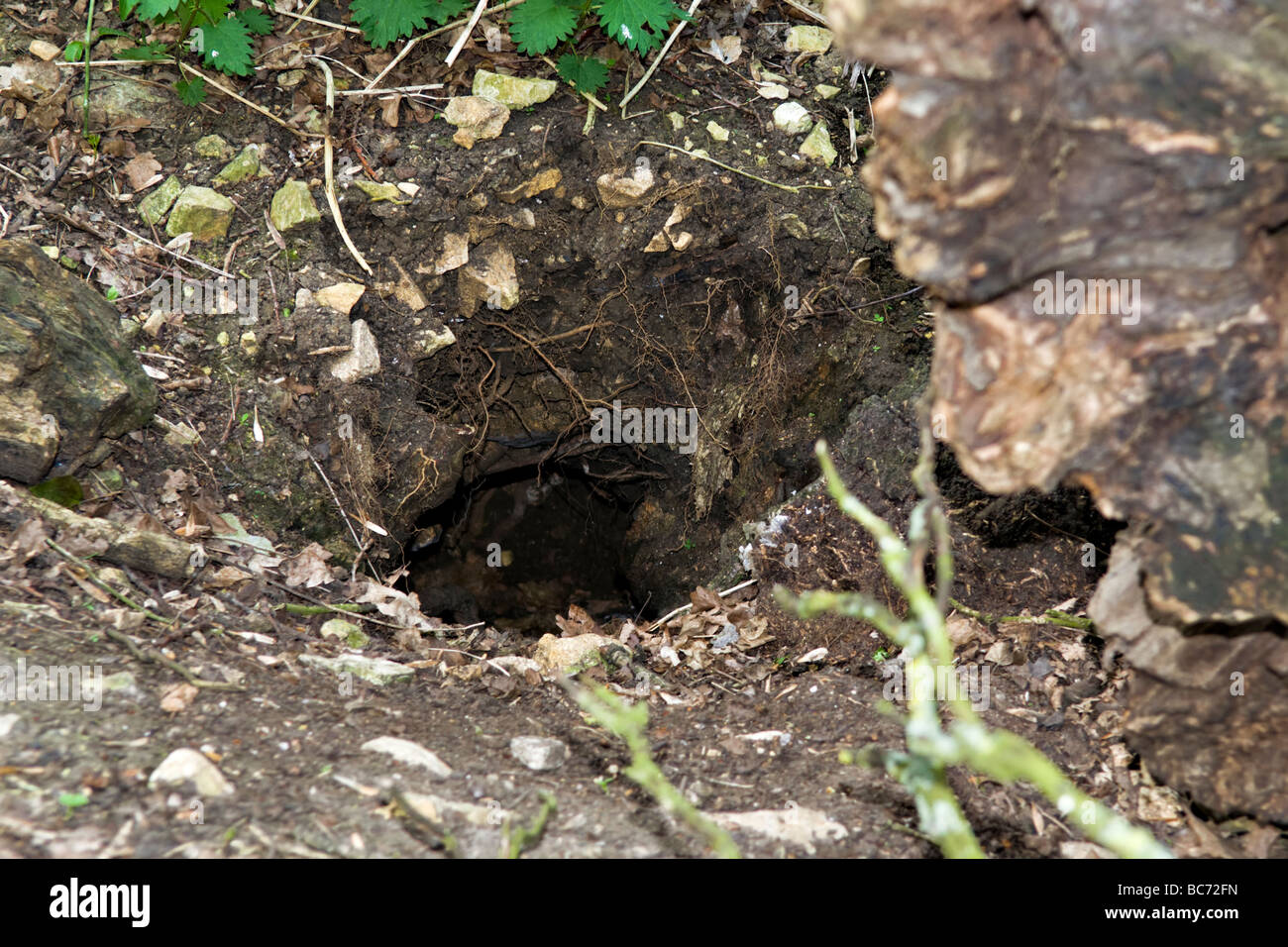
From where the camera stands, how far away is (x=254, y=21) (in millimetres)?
3582

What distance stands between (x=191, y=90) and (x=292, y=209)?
0.69 meters

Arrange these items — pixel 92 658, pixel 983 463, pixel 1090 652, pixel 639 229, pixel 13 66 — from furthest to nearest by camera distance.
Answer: pixel 639 229 → pixel 13 66 → pixel 1090 652 → pixel 92 658 → pixel 983 463

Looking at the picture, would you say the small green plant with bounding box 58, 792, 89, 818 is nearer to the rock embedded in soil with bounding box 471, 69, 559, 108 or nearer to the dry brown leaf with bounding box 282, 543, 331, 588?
the dry brown leaf with bounding box 282, 543, 331, 588

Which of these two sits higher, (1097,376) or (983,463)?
(1097,376)

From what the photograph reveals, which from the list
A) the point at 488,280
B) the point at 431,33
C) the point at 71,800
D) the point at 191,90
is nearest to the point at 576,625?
the point at 488,280

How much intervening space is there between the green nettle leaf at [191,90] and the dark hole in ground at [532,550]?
79.8 inches

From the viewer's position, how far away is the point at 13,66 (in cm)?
349

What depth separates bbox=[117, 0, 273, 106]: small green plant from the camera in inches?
132

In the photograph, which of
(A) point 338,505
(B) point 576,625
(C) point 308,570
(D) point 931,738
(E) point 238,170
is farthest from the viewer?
(B) point 576,625

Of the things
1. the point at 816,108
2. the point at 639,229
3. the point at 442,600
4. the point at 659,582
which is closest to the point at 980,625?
the point at 659,582

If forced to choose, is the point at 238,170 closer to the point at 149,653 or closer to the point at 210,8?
the point at 210,8
